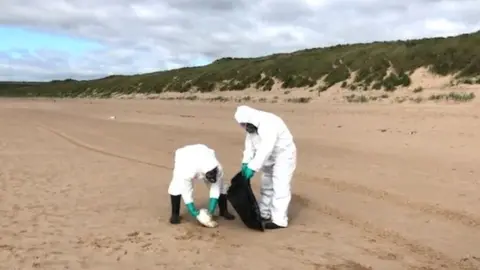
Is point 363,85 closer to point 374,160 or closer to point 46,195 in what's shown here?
point 374,160

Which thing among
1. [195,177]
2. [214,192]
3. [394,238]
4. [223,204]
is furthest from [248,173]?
[394,238]

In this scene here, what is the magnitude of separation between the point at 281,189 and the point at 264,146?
0.72 meters

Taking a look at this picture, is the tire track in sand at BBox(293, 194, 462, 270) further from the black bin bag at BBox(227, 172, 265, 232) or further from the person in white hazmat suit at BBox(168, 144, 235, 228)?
the person in white hazmat suit at BBox(168, 144, 235, 228)

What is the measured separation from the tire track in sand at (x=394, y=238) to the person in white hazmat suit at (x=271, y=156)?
3.06 feet

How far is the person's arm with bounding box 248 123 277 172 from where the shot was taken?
7.70m

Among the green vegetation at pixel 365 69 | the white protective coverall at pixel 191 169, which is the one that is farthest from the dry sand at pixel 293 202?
the green vegetation at pixel 365 69

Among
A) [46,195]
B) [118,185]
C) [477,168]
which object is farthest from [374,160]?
[46,195]

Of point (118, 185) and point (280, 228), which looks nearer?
point (280, 228)

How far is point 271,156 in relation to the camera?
8.10 meters

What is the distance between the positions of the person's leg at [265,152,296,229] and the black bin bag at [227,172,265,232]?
227 millimetres

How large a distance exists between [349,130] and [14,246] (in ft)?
39.9

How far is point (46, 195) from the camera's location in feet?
32.9

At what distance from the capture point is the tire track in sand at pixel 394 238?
6.47 meters

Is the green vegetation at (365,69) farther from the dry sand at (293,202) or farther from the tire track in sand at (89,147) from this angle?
the tire track in sand at (89,147)
